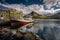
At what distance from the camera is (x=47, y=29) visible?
328cm

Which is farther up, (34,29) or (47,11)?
(47,11)

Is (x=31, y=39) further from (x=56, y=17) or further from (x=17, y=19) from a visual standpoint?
(x=56, y=17)

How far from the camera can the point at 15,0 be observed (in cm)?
333

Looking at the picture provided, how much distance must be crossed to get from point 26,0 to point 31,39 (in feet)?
2.86

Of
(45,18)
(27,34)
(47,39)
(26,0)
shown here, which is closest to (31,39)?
(27,34)

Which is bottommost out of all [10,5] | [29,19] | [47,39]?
[47,39]

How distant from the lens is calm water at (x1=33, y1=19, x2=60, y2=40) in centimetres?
323

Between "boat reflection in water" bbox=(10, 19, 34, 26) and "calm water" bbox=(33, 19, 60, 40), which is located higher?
"boat reflection in water" bbox=(10, 19, 34, 26)

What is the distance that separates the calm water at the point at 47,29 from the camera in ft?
10.6

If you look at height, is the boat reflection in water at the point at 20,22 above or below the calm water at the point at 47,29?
above

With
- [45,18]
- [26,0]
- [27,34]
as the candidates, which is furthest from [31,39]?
[26,0]

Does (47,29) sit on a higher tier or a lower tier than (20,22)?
lower

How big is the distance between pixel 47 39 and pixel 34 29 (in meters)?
0.36

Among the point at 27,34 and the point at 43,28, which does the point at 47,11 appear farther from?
the point at 27,34
